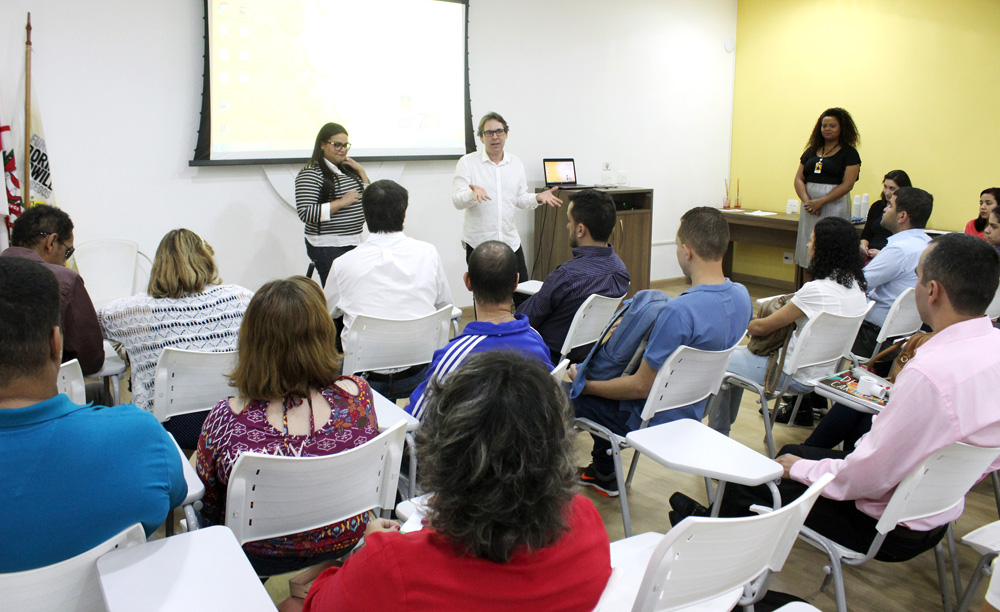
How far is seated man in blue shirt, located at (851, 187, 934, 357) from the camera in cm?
358

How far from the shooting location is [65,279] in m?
2.53

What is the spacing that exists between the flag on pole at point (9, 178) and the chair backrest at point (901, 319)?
4.53 metres

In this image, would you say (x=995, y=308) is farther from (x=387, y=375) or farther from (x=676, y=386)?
(x=387, y=375)

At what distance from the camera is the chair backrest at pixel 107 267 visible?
426 cm

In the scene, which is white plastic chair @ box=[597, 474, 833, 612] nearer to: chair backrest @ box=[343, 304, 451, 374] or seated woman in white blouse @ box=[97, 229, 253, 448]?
chair backrest @ box=[343, 304, 451, 374]

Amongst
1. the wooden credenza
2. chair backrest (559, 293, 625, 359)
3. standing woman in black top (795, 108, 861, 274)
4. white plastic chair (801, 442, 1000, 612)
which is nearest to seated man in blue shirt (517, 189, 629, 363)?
chair backrest (559, 293, 625, 359)

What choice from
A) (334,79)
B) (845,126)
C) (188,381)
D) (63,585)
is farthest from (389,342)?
(845,126)

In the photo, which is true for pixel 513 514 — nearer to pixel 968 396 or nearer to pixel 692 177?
pixel 968 396

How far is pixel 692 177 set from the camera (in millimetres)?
7445

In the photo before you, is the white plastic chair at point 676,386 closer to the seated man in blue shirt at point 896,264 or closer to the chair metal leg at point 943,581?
the chair metal leg at point 943,581

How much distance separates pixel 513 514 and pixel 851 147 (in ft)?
19.6

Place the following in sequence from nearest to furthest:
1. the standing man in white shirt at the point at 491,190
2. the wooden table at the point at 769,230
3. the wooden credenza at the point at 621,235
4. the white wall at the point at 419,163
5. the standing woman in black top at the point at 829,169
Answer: the white wall at the point at 419,163 → the standing man in white shirt at the point at 491,190 → the standing woman in black top at the point at 829,169 → the wooden credenza at the point at 621,235 → the wooden table at the point at 769,230

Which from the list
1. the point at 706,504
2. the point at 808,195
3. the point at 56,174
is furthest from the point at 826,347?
the point at 56,174

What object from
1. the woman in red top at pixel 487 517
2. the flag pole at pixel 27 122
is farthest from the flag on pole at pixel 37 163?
the woman in red top at pixel 487 517
